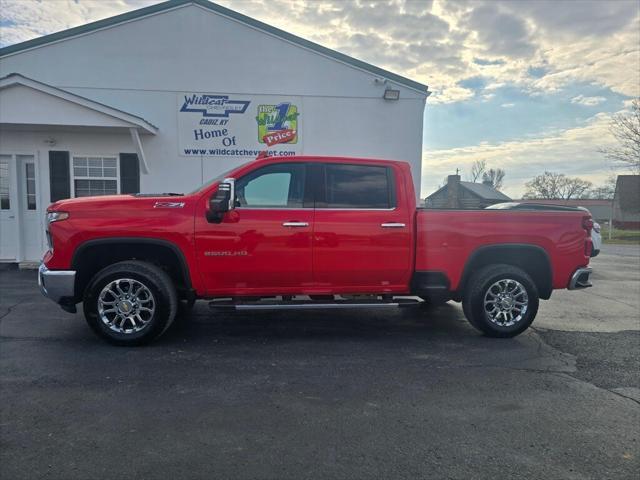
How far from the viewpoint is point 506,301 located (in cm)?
519

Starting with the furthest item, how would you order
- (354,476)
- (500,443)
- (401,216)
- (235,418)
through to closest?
(401,216), (235,418), (500,443), (354,476)

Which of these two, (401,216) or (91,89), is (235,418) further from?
(91,89)

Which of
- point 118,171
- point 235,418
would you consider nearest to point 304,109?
point 118,171

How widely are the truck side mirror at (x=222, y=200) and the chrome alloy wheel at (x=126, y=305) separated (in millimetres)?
1112

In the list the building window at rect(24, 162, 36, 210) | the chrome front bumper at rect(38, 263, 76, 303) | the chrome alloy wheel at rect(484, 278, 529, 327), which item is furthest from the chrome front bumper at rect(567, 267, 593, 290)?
the building window at rect(24, 162, 36, 210)

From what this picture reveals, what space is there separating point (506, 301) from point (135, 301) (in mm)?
4384

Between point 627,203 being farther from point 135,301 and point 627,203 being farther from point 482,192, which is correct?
point 135,301

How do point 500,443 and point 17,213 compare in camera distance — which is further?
point 17,213

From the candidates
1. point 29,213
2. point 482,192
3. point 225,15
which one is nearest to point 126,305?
point 29,213

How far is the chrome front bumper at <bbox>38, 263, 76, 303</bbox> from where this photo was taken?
455cm

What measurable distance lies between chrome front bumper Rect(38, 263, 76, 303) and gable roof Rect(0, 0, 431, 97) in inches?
316

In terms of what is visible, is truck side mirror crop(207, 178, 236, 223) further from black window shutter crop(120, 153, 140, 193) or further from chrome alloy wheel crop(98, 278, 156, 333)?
black window shutter crop(120, 153, 140, 193)

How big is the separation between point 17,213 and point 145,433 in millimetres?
9358

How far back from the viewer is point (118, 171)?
10.2m
